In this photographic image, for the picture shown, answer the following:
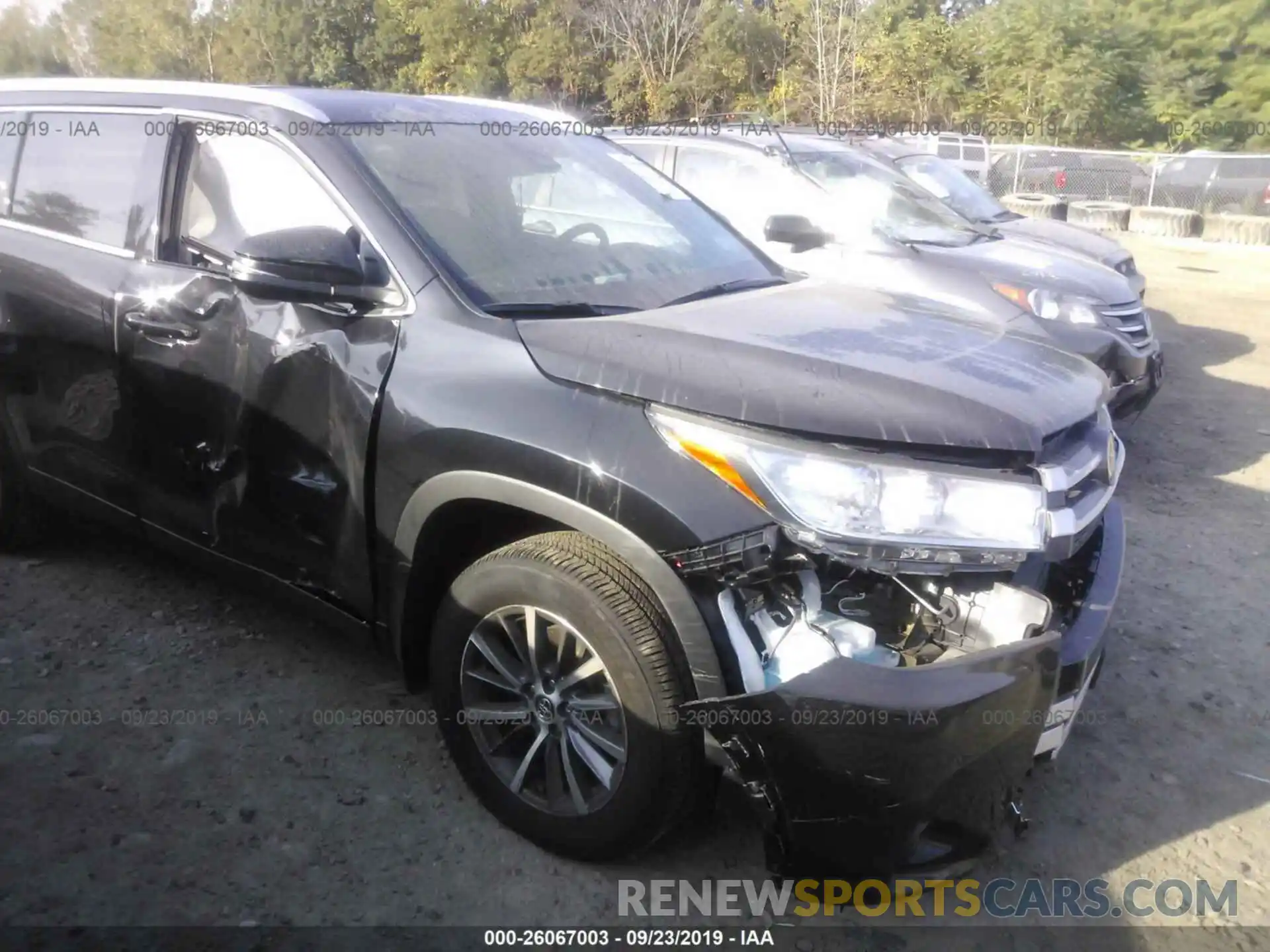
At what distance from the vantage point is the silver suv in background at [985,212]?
25.4 feet

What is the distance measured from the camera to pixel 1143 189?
63.7 ft

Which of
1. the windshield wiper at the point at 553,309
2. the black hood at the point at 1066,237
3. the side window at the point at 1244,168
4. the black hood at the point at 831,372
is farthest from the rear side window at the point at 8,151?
the side window at the point at 1244,168

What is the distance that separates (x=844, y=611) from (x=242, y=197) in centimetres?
221

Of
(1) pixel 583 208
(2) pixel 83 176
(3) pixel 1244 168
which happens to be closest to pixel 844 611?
(1) pixel 583 208

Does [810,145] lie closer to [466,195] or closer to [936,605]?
[466,195]

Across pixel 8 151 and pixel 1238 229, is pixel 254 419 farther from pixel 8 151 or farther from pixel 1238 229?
pixel 1238 229

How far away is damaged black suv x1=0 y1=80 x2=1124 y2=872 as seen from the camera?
2242 millimetres

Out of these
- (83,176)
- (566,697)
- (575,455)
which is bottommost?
(566,697)

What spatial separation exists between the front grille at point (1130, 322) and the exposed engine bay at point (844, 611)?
177 inches

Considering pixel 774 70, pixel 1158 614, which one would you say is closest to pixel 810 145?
pixel 1158 614

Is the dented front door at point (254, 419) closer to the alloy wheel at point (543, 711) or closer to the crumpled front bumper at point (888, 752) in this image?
the alloy wheel at point (543, 711)

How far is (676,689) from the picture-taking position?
2334mm

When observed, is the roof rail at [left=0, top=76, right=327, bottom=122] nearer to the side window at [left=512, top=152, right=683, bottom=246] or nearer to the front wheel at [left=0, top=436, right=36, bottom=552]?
the side window at [left=512, top=152, right=683, bottom=246]

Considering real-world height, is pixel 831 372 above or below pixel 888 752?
above
